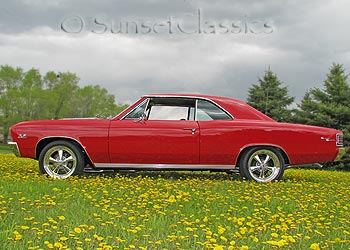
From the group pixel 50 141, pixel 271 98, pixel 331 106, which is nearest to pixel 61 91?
pixel 271 98

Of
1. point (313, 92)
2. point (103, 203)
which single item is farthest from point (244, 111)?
point (313, 92)

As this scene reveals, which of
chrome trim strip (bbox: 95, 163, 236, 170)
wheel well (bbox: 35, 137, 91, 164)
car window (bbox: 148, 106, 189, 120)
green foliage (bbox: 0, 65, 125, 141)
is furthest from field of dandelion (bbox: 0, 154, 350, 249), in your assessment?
green foliage (bbox: 0, 65, 125, 141)

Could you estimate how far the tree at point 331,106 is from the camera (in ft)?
100

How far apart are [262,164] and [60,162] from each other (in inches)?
144

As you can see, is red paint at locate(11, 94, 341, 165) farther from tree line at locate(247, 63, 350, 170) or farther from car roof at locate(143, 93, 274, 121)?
tree line at locate(247, 63, 350, 170)

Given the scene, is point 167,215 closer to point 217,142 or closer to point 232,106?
point 217,142

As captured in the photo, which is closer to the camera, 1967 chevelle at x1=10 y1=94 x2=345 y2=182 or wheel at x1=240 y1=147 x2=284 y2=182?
1967 chevelle at x1=10 y1=94 x2=345 y2=182

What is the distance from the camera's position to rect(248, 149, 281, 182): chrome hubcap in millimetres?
7855

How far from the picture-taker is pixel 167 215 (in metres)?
4.96

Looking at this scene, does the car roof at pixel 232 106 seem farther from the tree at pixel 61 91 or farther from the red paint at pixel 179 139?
the tree at pixel 61 91

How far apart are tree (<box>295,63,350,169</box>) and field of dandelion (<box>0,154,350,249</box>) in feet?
80.7

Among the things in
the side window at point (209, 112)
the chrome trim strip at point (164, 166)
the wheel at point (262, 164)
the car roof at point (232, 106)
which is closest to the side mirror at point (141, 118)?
the car roof at point (232, 106)

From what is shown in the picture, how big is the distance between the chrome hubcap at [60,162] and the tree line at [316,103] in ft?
76.7

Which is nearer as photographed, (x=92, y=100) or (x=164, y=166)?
(x=164, y=166)
